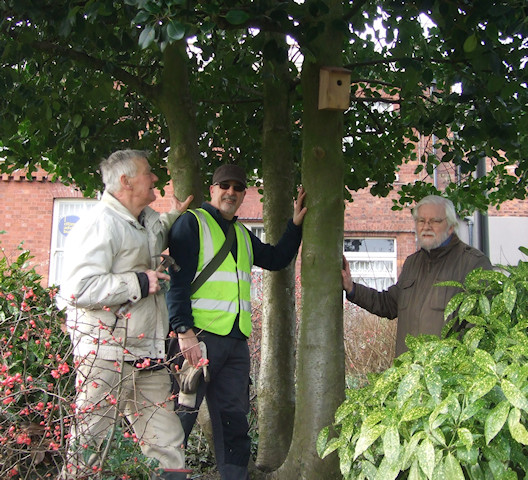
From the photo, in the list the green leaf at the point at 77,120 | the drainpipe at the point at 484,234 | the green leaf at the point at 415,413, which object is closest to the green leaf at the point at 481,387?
the green leaf at the point at 415,413

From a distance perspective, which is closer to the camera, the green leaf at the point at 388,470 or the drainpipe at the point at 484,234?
the green leaf at the point at 388,470

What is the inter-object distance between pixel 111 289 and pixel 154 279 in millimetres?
230

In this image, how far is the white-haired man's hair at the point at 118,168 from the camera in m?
3.81

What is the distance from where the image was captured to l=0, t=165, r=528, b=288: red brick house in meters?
15.5

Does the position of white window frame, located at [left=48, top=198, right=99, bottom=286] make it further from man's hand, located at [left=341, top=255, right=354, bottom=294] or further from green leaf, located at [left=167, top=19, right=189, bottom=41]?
green leaf, located at [left=167, top=19, right=189, bottom=41]

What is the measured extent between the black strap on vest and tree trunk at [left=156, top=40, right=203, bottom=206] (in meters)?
0.72

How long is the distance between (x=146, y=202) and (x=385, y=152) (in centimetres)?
417

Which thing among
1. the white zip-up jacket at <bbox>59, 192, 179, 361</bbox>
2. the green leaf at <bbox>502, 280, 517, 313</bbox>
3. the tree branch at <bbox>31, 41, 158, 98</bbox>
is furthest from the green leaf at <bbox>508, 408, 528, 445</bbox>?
the tree branch at <bbox>31, 41, 158, 98</bbox>

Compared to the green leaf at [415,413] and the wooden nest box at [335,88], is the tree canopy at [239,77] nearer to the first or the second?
the wooden nest box at [335,88]

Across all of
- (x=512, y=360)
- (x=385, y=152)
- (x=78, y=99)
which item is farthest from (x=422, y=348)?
(x=385, y=152)

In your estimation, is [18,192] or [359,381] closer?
[359,381]

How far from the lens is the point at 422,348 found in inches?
125

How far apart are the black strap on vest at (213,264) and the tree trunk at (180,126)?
715 mm

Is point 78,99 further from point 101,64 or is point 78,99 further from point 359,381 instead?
point 359,381
